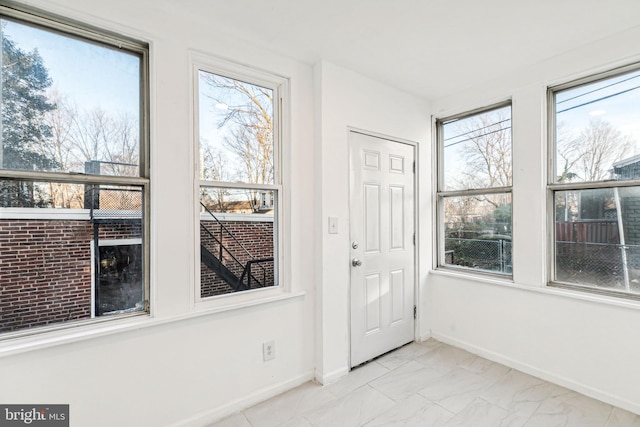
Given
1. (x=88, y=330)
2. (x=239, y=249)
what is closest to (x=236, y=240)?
(x=239, y=249)

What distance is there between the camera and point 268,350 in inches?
84.2

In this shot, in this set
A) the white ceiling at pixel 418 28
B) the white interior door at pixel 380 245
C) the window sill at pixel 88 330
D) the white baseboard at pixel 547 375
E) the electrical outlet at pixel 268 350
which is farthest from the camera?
the white interior door at pixel 380 245

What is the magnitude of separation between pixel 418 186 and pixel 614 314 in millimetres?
1711

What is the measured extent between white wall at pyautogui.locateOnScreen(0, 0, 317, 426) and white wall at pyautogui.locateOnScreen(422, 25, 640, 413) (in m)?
1.73

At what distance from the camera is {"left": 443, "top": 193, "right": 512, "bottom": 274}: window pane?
106 inches

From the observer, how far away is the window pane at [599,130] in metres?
2.07

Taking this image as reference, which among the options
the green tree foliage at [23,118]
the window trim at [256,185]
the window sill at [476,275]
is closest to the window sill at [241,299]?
the window trim at [256,185]

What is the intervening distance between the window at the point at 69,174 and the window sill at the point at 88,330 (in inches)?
1.6

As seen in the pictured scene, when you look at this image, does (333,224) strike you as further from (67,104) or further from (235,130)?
(67,104)

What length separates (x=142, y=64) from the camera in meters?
1.78

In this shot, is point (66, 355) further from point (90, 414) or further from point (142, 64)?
point (142, 64)

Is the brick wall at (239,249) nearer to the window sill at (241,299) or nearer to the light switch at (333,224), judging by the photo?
the window sill at (241,299)

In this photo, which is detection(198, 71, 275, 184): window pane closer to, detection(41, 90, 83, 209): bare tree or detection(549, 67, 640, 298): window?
detection(41, 90, 83, 209): bare tree

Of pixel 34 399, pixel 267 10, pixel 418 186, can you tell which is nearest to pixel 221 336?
pixel 34 399
